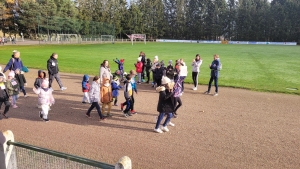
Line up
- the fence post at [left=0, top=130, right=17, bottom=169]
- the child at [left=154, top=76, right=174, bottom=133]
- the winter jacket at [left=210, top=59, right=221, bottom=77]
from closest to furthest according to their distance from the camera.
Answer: the fence post at [left=0, top=130, right=17, bottom=169] → the child at [left=154, top=76, right=174, bottom=133] → the winter jacket at [left=210, top=59, right=221, bottom=77]

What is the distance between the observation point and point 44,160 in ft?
13.6

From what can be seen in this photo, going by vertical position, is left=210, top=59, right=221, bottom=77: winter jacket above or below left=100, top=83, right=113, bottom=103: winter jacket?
above

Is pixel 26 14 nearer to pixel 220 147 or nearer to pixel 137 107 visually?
pixel 137 107

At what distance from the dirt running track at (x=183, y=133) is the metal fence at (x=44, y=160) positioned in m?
1.81

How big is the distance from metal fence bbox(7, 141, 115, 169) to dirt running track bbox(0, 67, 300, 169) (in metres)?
1.81

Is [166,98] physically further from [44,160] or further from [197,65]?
[197,65]

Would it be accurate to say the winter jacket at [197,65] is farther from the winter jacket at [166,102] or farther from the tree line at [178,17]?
the tree line at [178,17]

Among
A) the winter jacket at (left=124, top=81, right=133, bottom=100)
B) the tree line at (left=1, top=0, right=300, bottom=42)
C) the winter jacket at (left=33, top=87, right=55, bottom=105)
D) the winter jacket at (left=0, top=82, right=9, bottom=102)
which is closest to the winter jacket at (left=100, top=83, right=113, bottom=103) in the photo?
the winter jacket at (left=124, top=81, right=133, bottom=100)

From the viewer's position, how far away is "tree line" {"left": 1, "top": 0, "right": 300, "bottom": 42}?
241 feet

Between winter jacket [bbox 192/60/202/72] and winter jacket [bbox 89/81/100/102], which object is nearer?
winter jacket [bbox 89/81/100/102]

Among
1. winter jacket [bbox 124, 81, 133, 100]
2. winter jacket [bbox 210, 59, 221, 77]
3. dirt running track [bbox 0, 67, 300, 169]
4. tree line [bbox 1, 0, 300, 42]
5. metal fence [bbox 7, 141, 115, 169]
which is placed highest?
tree line [bbox 1, 0, 300, 42]

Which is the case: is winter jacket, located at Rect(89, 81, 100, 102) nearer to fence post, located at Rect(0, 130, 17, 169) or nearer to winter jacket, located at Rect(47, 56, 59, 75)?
fence post, located at Rect(0, 130, 17, 169)

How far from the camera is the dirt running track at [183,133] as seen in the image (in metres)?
6.11

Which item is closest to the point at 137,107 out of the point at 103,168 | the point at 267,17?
the point at 103,168
